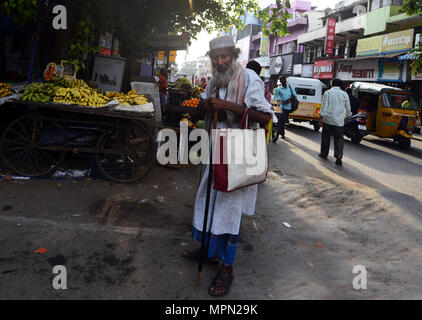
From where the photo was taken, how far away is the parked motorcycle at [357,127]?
1348 cm

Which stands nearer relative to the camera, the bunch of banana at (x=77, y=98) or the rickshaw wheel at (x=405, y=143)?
the bunch of banana at (x=77, y=98)

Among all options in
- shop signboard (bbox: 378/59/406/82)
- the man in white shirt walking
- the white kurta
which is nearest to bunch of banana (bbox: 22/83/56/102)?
the white kurta

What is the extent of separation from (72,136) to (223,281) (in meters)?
3.87

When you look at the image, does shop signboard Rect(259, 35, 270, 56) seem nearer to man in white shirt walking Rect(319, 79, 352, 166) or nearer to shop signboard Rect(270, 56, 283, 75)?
shop signboard Rect(270, 56, 283, 75)

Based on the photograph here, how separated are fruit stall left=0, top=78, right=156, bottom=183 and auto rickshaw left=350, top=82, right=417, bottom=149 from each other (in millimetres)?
10651

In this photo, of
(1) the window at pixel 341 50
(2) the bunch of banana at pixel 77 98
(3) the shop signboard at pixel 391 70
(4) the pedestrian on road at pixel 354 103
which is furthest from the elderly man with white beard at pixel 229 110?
(1) the window at pixel 341 50

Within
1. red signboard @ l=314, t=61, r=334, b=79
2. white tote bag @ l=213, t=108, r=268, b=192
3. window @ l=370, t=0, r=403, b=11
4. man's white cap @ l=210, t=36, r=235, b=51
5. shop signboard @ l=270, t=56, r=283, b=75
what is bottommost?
white tote bag @ l=213, t=108, r=268, b=192

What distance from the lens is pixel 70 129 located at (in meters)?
5.98

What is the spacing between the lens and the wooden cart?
5.71m

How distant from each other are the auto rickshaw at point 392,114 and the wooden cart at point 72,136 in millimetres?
10737

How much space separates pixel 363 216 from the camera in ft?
17.9

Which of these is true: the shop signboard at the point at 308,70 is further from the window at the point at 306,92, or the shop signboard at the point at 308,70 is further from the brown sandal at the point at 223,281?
the brown sandal at the point at 223,281
